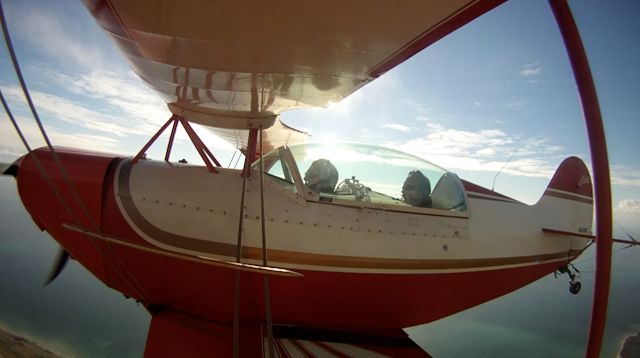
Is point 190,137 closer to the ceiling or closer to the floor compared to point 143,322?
closer to the ceiling

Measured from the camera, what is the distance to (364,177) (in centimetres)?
294

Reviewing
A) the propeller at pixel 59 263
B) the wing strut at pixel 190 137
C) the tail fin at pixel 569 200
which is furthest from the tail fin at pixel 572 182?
the propeller at pixel 59 263

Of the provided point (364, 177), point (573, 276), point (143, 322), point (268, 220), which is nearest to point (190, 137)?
point (268, 220)

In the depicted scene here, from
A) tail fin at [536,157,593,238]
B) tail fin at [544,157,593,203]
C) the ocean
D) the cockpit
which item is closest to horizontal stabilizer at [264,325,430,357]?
the cockpit

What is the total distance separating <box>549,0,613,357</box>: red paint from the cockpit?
112 cm

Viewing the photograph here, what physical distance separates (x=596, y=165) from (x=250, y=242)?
8.92 feet

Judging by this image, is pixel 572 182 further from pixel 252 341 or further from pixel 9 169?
pixel 9 169

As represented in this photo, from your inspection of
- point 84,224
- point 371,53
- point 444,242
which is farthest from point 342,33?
point 84,224

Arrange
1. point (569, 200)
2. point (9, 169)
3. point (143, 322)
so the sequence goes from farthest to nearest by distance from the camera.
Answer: point (143, 322)
point (569, 200)
point (9, 169)

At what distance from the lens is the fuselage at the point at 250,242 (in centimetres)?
225

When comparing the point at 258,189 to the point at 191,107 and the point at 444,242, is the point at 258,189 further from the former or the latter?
the point at 444,242

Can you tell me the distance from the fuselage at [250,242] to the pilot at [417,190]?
17 centimetres

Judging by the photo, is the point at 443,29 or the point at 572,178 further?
the point at 572,178

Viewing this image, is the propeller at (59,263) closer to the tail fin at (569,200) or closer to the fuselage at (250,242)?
the fuselage at (250,242)
